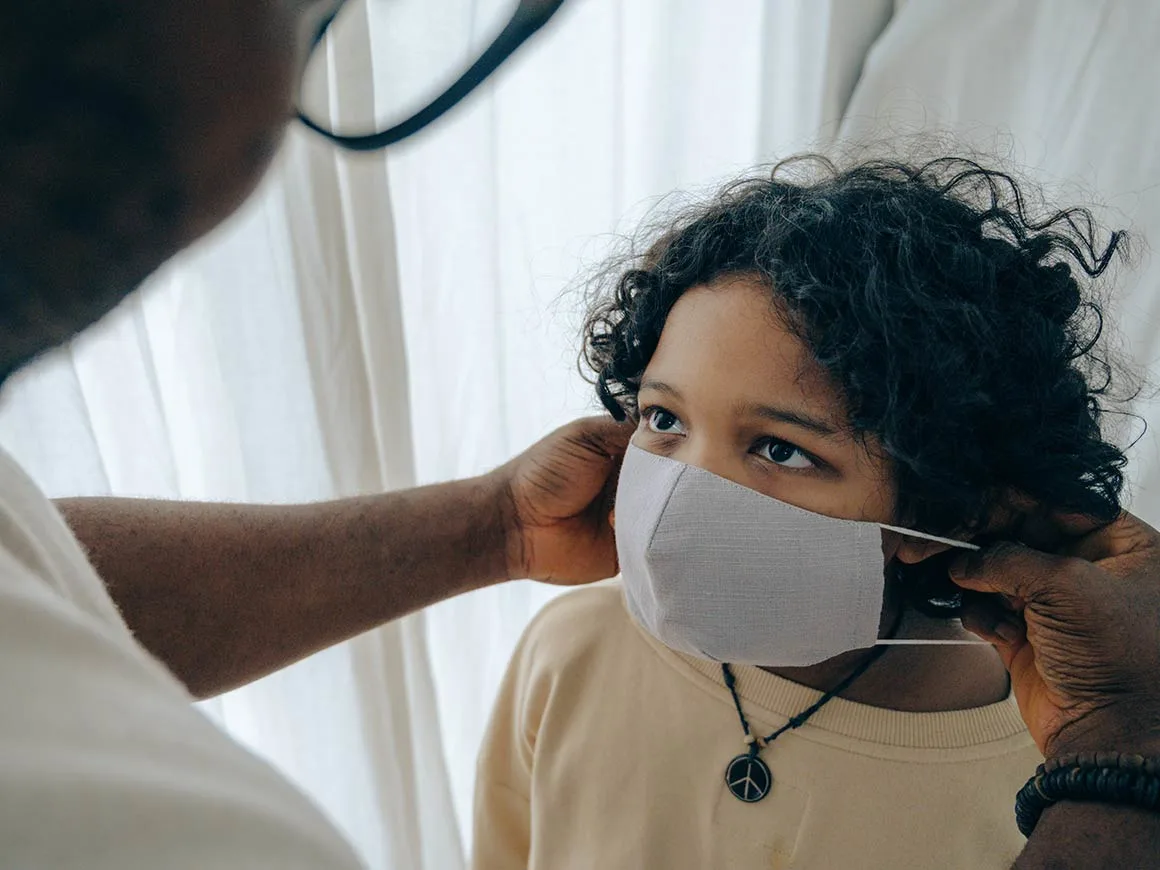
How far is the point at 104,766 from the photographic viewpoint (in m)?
0.33

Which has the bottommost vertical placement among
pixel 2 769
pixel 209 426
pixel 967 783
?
pixel 967 783

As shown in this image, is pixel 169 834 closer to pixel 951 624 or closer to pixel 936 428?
pixel 936 428

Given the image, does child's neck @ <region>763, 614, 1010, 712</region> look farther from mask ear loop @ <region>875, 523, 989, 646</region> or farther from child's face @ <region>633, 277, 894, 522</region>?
child's face @ <region>633, 277, 894, 522</region>

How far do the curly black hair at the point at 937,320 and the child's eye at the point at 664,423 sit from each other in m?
0.12

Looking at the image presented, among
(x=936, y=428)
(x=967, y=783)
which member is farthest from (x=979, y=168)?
(x=967, y=783)

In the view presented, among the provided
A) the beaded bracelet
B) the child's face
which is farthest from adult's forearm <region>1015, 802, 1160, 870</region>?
the child's face

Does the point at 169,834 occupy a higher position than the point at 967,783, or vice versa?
the point at 169,834

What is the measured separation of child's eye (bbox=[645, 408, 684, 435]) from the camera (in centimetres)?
94

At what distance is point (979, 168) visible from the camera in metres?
0.99

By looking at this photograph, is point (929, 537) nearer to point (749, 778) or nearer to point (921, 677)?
point (921, 677)

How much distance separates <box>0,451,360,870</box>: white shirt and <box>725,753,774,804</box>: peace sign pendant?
0.66m

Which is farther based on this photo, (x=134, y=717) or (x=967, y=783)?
(x=967, y=783)

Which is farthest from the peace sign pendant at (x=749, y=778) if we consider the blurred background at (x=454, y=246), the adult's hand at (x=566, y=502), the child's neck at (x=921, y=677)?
the blurred background at (x=454, y=246)

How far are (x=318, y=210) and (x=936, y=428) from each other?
802 mm
